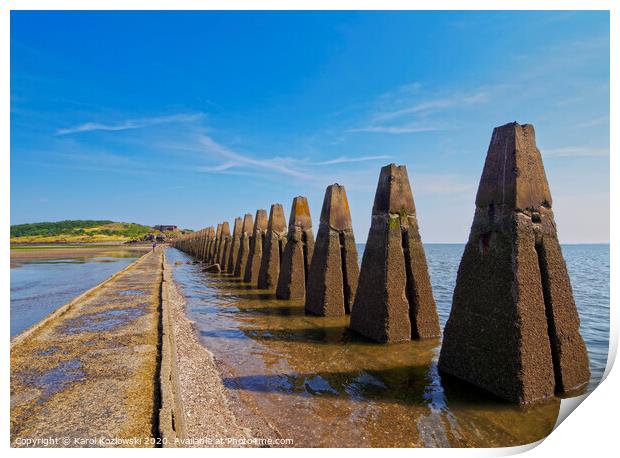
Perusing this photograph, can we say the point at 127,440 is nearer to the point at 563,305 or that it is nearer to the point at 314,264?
the point at 563,305

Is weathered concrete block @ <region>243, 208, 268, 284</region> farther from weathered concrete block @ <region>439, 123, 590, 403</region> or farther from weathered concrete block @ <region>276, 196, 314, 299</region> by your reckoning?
weathered concrete block @ <region>439, 123, 590, 403</region>

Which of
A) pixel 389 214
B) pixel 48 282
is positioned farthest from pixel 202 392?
pixel 48 282

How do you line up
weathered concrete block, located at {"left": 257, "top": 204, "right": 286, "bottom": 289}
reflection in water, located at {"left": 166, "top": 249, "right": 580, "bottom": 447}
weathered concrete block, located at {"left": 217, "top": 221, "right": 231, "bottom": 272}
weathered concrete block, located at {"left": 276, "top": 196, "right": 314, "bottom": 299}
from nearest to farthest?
1. reflection in water, located at {"left": 166, "top": 249, "right": 580, "bottom": 447}
2. weathered concrete block, located at {"left": 276, "top": 196, "right": 314, "bottom": 299}
3. weathered concrete block, located at {"left": 257, "top": 204, "right": 286, "bottom": 289}
4. weathered concrete block, located at {"left": 217, "top": 221, "right": 231, "bottom": 272}

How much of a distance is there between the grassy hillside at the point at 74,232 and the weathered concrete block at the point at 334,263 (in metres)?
105

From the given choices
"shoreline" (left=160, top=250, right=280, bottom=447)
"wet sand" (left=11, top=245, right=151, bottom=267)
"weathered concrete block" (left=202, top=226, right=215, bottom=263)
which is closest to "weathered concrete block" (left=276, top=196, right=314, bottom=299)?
"shoreline" (left=160, top=250, right=280, bottom=447)

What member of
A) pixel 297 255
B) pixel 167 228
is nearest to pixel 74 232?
pixel 167 228

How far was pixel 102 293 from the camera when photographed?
15328mm

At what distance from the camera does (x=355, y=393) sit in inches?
236

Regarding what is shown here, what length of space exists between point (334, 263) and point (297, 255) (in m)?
3.20

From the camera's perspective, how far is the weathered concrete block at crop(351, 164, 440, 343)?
8.55 m

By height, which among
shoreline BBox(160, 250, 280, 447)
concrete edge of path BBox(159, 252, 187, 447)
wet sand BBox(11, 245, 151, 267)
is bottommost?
wet sand BBox(11, 245, 151, 267)

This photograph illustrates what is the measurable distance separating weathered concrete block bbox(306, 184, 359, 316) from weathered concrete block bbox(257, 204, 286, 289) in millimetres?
5260

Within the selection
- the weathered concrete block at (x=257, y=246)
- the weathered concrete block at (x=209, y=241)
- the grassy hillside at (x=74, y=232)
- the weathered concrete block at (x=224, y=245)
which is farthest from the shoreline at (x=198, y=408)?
the grassy hillside at (x=74, y=232)
